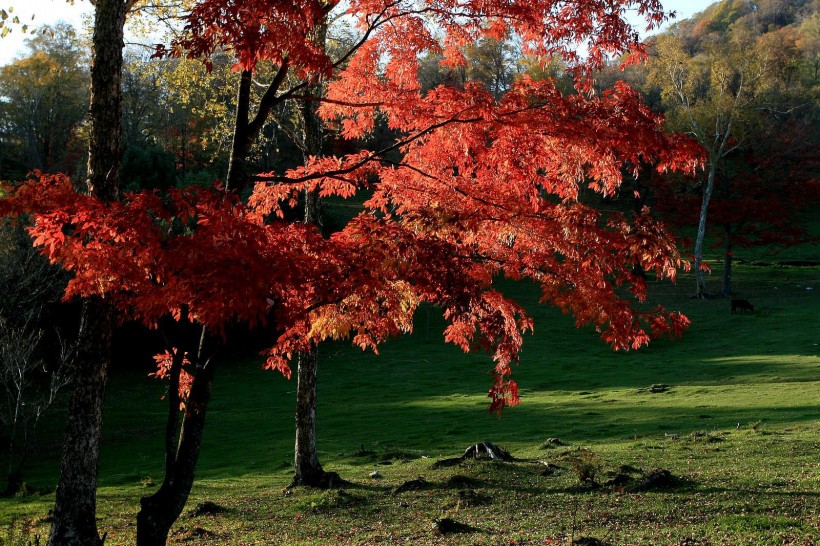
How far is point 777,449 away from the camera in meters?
16.7

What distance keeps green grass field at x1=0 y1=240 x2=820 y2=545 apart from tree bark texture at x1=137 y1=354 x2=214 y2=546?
3667 millimetres

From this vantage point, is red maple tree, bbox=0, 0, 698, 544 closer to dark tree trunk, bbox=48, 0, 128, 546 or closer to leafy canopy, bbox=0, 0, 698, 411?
leafy canopy, bbox=0, 0, 698, 411

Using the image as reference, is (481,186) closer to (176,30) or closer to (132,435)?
(176,30)

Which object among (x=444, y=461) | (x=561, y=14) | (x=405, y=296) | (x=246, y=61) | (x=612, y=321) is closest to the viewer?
(x=246, y=61)

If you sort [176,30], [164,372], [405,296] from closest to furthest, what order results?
[405,296], [164,372], [176,30]

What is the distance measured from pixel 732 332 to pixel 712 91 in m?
19.4

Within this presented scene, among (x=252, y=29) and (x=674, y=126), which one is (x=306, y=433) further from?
(x=674, y=126)

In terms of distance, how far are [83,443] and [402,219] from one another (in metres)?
5.05

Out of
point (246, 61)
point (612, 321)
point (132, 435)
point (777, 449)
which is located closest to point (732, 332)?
point (777, 449)

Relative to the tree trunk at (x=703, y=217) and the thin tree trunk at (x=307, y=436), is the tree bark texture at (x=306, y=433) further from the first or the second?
the tree trunk at (x=703, y=217)

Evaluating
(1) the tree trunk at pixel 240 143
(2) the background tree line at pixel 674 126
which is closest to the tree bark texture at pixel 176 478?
(1) the tree trunk at pixel 240 143

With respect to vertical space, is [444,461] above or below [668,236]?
below

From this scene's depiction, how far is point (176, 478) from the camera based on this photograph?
30.0ft

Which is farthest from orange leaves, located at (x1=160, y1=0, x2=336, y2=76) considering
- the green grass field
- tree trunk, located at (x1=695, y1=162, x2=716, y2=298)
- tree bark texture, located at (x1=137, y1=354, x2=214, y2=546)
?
tree trunk, located at (x1=695, y1=162, x2=716, y2=298)
